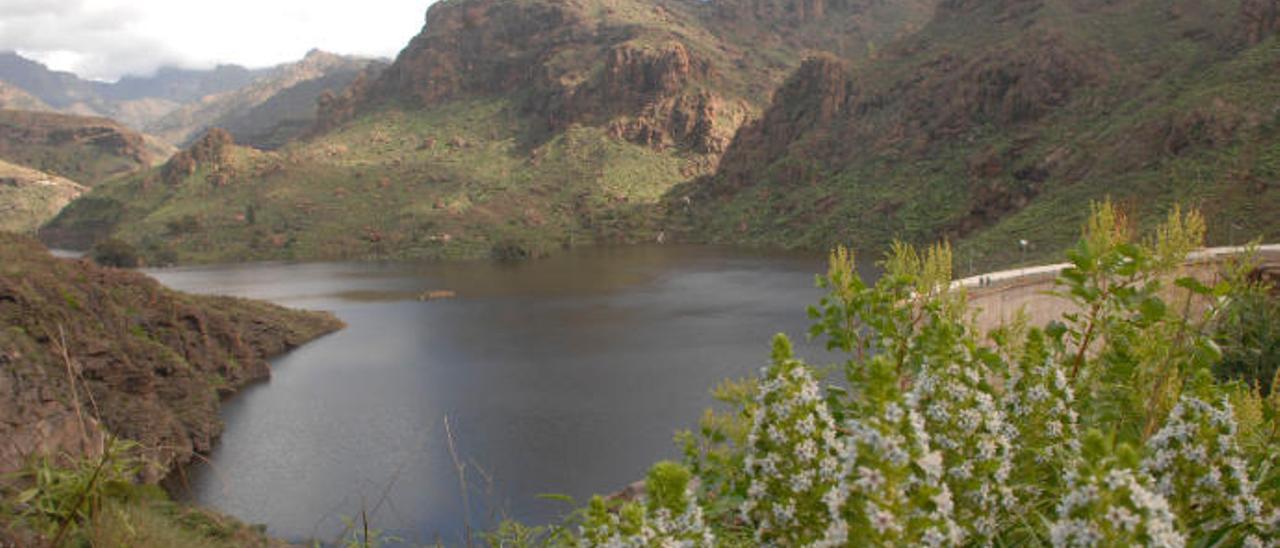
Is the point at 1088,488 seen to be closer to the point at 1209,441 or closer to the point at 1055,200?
the point at 1209,441

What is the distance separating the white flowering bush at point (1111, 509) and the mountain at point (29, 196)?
492 feet

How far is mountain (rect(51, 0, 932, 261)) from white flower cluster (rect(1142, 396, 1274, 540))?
86081 millimetres

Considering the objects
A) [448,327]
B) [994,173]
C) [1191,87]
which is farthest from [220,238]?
[1191,87]

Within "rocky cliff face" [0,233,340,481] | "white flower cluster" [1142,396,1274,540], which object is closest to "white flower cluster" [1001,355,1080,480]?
"white flower cluster" [1142,396,1274,540]

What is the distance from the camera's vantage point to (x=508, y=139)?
134625 millimetres

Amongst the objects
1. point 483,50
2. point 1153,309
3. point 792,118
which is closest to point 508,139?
point 483,50

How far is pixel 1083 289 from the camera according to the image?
3822mm

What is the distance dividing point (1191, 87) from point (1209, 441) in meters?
63.2

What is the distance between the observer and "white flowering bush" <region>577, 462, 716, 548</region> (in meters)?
2.80

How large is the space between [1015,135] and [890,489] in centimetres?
7670

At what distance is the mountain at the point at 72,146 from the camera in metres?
168

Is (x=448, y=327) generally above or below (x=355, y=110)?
below

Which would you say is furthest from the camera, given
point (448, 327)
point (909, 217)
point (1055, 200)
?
point (909, 217)

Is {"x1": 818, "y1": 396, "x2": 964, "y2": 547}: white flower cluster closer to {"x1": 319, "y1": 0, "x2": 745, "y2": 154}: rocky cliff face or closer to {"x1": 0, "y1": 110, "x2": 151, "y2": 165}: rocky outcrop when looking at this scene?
{"x1": 319, "y1": 0, "x2": 745, "y2": 154}: rocky cliff face
